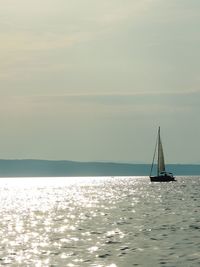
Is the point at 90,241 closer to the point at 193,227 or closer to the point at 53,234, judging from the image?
the point at 53,234

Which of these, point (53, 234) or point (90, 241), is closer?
point (90, 241)

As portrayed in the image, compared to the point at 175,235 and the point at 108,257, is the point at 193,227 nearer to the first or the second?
the point at 175,235

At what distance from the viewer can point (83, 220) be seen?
8494 centimetres

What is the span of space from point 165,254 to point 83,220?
35.5 meters

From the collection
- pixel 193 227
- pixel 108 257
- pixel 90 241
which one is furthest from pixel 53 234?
pixel 108 257

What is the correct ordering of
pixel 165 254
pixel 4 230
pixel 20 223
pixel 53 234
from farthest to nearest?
1. pixel 20 223
2. pixel 4 230
3. pixel 53 234
4. pixel 165 254

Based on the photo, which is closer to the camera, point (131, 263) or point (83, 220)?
point (131, 263)

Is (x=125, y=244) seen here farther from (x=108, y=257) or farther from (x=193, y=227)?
(x=193, y=227)

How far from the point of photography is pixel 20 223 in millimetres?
83875

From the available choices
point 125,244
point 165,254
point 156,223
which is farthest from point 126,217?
point 165,254

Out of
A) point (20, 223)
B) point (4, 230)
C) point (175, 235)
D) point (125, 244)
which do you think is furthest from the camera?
point (20, 223)

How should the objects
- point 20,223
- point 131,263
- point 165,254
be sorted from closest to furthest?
point 131,263, point 165,254, point 20,223

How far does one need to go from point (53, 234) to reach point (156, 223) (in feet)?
47.7

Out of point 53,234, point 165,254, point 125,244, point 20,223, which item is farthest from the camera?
point 20,223
